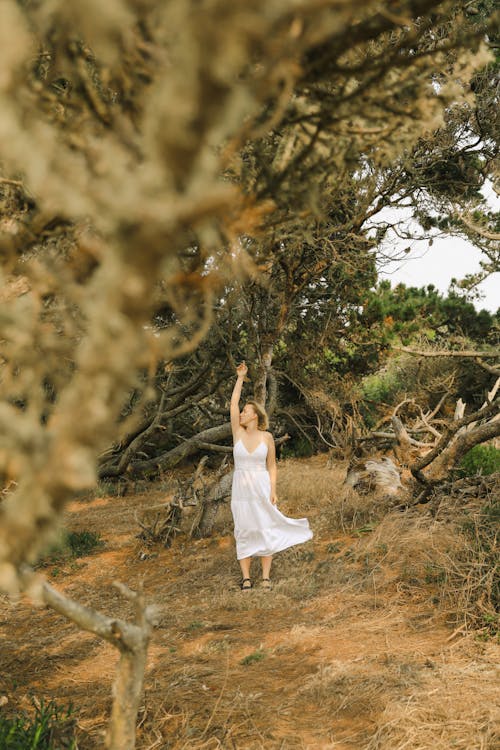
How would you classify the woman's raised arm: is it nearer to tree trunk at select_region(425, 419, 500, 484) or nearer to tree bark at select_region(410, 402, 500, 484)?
tree bark at select_region(410, 402, 500, 484)

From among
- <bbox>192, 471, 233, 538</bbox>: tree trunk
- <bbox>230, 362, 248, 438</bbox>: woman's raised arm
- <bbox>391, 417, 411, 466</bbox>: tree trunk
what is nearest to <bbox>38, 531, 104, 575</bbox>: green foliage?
<bbox>192, 471, 233, 538</bbox>: tree trunk

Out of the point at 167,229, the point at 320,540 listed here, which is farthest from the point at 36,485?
the point at 320,540

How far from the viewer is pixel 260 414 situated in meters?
6.51

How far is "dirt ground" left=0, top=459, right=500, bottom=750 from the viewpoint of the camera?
3.33 metres

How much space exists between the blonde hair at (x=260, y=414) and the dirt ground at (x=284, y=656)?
1.69 metres

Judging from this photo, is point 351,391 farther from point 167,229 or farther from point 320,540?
point 167,229

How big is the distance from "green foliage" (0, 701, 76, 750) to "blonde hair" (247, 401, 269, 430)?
364cm

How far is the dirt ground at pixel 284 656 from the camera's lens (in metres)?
3.33

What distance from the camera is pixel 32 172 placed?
1005 mm

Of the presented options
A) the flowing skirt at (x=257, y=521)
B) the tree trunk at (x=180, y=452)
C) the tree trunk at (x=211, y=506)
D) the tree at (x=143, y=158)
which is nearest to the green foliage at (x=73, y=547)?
the tree trunk at (x=211, y=506)

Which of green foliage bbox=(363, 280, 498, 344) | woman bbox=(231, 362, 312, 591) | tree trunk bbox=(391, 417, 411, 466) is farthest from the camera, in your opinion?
green foliage bbox=(363, 280, 498, 344)

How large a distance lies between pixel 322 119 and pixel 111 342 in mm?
952

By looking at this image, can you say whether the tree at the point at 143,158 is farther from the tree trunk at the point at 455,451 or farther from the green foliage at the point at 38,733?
the tree trunk at the point at 455,451

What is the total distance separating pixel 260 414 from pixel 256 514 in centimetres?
109
